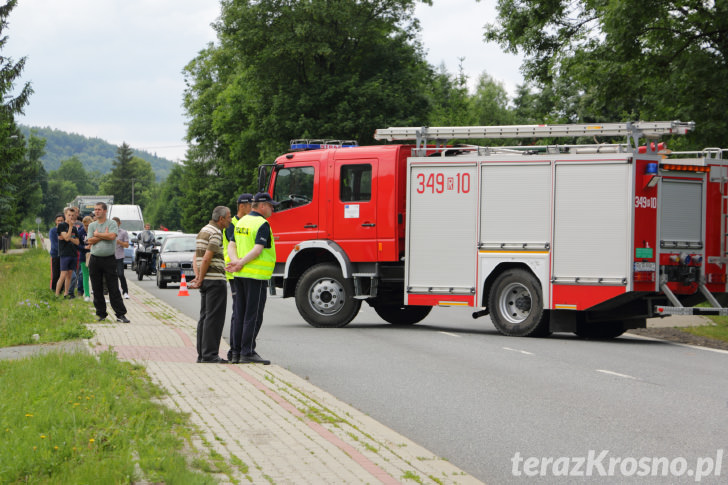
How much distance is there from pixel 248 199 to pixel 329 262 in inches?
215

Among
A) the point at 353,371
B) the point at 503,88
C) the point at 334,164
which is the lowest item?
the point at 353,371

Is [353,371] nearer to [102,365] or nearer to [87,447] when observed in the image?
[102,365]

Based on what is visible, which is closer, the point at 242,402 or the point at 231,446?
the point at 231,446

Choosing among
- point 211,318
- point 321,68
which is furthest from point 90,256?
point 321,68

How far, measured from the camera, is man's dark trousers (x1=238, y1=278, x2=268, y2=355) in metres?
11.2

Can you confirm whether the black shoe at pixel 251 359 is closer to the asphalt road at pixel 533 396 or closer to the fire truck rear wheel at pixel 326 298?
the asphalt road at pixel 533 396

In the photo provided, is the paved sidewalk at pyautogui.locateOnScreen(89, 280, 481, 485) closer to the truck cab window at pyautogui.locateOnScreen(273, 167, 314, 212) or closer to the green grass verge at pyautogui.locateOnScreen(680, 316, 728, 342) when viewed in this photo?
the truck cab window at pyautogui.locateOnScreen(273, 167, 314, 212)

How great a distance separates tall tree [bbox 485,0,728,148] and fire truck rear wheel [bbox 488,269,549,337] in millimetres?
8272

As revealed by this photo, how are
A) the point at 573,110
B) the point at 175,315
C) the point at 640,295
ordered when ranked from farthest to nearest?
the point at 573,110
the point at 175,315
the point at 640,295

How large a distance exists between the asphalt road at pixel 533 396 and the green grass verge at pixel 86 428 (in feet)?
6.19

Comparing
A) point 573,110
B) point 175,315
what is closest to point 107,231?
point 175,315

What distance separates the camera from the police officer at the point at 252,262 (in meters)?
11.0

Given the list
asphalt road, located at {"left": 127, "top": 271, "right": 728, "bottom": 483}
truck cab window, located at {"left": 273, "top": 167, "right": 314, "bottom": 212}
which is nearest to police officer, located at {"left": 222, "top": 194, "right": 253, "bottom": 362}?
asphalt road, located at {"left": 127, "top": 271, "right": 728, "bottom": 483}

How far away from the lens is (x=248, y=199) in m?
11.7
